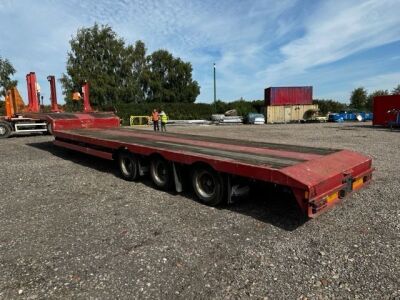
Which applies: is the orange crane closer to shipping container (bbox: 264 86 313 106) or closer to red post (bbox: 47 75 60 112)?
red post (bbox: 47 75 60 112)

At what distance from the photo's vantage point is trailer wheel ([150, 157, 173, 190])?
243 inches

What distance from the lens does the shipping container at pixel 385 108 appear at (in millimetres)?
21812

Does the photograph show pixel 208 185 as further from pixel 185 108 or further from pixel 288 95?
pixel 185 108

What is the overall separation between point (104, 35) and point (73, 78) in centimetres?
800

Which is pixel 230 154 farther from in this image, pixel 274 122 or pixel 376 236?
pixel 274 122

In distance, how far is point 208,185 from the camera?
17.9 feet

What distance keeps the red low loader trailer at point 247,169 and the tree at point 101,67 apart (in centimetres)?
4108

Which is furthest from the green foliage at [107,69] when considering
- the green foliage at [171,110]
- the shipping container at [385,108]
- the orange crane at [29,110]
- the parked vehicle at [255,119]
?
the shipping container at [385,108]

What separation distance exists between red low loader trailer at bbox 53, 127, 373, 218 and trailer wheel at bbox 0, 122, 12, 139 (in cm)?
1240

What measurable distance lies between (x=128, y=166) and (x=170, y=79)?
54447 mm

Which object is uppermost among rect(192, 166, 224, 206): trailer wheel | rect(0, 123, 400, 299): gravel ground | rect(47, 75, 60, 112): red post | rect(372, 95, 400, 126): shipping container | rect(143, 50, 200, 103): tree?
rect(143, 50, 200, 103): tree

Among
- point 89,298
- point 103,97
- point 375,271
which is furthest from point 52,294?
point 103,97

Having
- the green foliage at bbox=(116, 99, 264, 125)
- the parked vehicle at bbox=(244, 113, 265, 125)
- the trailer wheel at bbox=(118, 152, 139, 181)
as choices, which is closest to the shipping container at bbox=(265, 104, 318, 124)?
the parked vehicle at bbox=(244, 113, 265, 125)

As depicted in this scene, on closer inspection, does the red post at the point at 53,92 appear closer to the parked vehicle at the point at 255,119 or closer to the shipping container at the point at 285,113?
the parked vehicle at the point at 255,119
